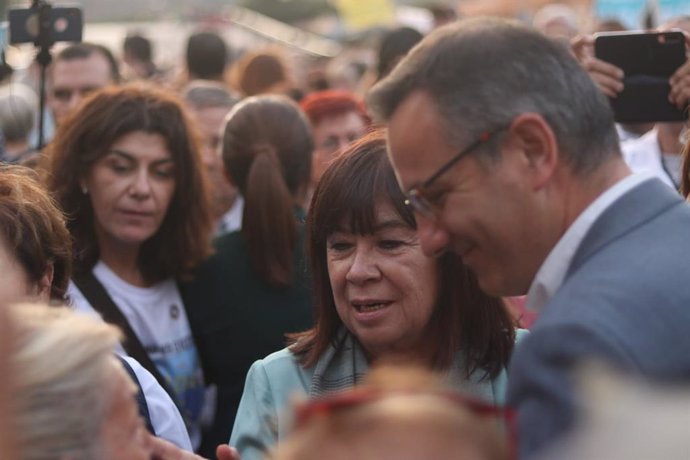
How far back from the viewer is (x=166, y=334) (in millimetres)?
4879

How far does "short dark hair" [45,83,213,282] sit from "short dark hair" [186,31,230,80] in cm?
430

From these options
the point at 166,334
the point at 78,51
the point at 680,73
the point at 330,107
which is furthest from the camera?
the point at 78,51

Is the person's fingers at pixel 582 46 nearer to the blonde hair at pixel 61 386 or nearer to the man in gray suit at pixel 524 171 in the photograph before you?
the man in gray suit at pixel 524 171

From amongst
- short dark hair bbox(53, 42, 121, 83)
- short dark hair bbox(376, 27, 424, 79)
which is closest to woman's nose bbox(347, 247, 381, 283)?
short dark hair bbox(376, 27, 424, 79)

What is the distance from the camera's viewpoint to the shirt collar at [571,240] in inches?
98.2

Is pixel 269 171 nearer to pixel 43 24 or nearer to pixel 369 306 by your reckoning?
pixel 43 24

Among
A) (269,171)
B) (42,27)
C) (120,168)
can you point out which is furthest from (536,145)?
(42,27)

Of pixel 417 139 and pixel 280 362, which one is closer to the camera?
pixel 417 139

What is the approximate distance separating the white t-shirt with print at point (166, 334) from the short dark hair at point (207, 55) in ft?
15.7

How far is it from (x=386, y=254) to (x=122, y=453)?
1399 millimetres

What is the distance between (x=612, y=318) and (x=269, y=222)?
2986mm

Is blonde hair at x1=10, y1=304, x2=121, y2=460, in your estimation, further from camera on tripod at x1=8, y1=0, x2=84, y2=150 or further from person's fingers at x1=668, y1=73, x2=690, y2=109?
camera on tripod at x1=8, y1=0, x2=84, y2=150

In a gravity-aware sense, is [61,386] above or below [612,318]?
below

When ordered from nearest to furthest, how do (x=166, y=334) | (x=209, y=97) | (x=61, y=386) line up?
(x=61, y=386), (x=166, y=334), (x=209, y=97)
